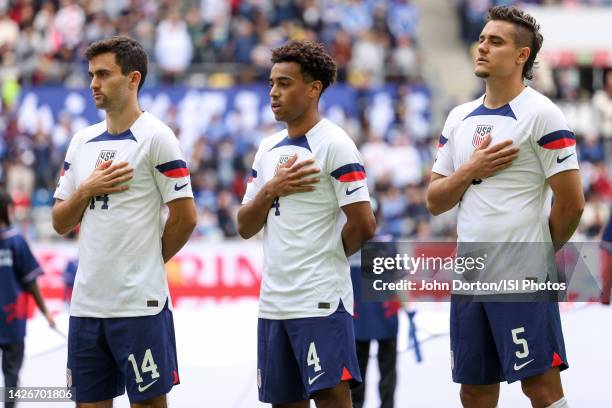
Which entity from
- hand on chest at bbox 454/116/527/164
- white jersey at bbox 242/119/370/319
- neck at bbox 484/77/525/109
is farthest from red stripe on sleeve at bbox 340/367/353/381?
neck at bbox 484/77/525/109

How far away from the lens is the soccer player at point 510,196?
18.1 feet

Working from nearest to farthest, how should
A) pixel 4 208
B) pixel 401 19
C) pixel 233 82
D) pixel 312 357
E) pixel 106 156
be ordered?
pixel 312 357 < pixel 106 156 < pixel 4 208 < pixel 233 82 < pixel 401 19

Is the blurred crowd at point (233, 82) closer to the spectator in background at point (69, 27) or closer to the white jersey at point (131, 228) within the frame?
the spectator in background at point (69, 27)

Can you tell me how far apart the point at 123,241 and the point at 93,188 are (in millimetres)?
294

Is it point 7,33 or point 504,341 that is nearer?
point 504,341

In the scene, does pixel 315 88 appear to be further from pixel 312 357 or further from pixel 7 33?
pixel 7 33

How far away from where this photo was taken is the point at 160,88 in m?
20.4

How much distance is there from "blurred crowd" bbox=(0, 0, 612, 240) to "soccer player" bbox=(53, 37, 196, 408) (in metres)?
10.9

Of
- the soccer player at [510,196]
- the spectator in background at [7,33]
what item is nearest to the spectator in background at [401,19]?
the spectator in background at [7,33]

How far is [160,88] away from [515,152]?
50.4ft

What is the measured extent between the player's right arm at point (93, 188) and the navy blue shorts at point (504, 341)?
5.62ft

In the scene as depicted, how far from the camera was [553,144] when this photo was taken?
18.1 ft

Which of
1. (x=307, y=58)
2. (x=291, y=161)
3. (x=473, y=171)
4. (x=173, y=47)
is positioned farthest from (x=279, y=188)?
(x=173, y=47)

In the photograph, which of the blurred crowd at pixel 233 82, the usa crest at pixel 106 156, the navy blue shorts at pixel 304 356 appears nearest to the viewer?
the navy blue shorts at pixel 304 356
